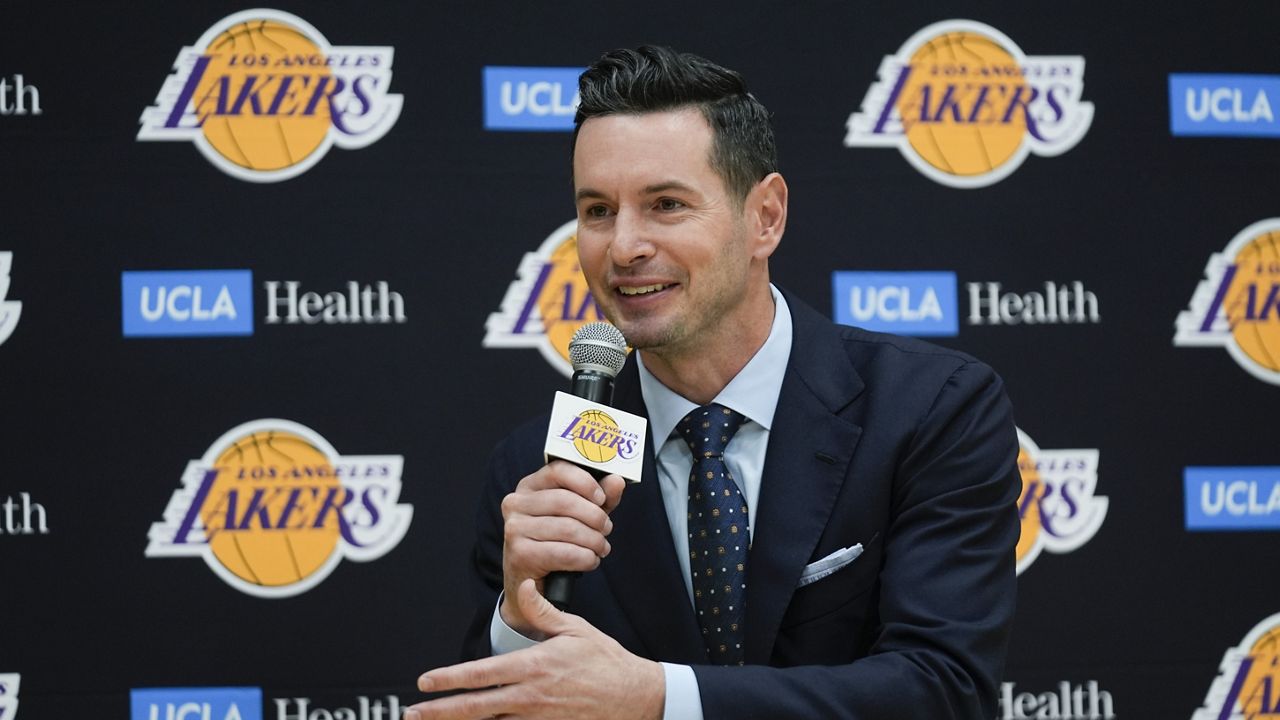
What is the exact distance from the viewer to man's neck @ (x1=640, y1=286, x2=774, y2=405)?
5.92 ft

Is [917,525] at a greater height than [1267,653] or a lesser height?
greater

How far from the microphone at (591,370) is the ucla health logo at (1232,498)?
1.88 m

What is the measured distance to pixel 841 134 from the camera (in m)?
2.79

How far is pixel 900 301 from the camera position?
2.78 m

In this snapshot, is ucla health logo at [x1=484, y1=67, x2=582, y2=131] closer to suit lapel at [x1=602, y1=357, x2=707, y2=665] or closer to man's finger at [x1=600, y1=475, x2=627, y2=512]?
suit lapel at [x1=602, y1=357, x2=707, y2=665]

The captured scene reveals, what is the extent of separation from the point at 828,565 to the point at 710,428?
0.26m

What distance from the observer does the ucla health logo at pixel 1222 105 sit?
2.87 metres

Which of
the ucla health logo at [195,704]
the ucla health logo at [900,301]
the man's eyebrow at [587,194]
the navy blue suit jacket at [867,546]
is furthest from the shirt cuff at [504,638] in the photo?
the ucla health logo at [900,301]

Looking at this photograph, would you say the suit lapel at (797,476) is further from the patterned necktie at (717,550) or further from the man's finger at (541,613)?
the man's finger at (541,613)

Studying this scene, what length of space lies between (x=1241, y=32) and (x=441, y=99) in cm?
195

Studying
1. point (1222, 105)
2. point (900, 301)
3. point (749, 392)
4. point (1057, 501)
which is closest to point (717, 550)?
point (749, 392)

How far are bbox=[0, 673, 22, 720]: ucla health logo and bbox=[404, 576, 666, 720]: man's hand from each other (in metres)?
1.68

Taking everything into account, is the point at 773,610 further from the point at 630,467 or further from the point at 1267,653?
the point at 1267,653

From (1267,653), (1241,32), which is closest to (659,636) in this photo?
(1267,653)
